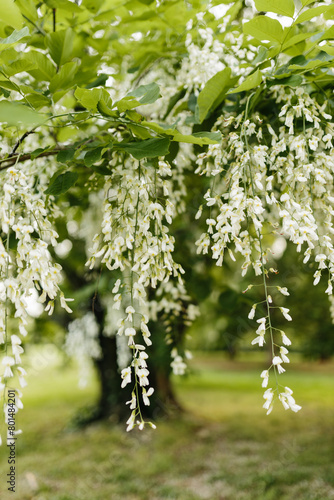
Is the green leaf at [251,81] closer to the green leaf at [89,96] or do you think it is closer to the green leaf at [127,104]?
the green leaf at [127,104]

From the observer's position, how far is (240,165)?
1.84 m

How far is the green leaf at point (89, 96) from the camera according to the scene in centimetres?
161

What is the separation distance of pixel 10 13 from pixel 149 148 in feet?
2.56

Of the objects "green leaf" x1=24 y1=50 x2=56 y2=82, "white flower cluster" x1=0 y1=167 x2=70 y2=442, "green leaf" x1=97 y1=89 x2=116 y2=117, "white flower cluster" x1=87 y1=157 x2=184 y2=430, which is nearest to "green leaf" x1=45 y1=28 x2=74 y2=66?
"green leaf" x1=24 y1=50 x2=56 y2=82

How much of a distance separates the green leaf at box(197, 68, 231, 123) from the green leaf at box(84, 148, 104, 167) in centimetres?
50

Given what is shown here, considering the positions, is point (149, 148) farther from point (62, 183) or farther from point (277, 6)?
point (277, 6)

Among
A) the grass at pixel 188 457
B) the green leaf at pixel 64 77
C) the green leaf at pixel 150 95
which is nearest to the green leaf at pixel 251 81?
the green leaf at pixel 150 95

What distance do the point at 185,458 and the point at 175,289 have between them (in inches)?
159

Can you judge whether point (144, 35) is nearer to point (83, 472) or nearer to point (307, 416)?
point (83, 472)

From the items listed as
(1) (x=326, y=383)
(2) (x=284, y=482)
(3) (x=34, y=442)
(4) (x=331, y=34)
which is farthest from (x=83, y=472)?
(1) (x=326, y=383)

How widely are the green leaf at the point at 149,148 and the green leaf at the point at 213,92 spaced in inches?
13.6

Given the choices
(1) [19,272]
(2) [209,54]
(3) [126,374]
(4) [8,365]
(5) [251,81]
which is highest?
(2) [209,54]

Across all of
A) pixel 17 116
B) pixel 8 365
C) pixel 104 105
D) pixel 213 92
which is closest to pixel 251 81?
pixel 213 92

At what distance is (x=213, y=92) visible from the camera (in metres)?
1.95
